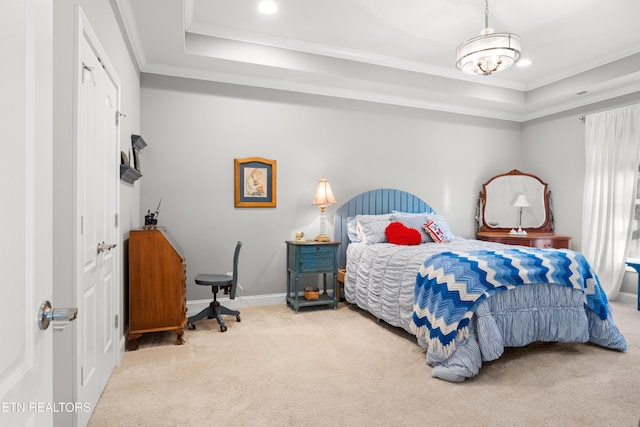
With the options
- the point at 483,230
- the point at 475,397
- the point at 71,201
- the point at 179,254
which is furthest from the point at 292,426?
the point at 483,230

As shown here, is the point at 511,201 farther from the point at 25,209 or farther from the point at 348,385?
the point at 25,209

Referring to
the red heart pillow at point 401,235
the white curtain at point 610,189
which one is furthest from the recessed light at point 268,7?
the white curtain at point 610,189

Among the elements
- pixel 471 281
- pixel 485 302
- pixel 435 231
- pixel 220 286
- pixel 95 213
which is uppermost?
pixel 95 213

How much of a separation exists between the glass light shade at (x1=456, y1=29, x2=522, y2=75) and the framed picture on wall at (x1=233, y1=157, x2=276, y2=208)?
2.31 metres

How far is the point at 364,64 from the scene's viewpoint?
4523 mm

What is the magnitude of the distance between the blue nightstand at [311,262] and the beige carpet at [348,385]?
0.81m

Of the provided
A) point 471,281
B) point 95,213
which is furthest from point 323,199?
point 95,213

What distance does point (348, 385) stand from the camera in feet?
8.11

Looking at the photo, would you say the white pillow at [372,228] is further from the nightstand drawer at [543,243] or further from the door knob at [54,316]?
the door knob at [54,316]

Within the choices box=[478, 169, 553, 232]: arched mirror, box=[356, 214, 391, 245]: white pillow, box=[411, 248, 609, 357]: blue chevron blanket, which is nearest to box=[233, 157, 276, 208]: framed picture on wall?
box=[356, 214, 391, 245]: white pillow

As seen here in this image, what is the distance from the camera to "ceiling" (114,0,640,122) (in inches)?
134

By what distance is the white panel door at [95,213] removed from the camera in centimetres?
186

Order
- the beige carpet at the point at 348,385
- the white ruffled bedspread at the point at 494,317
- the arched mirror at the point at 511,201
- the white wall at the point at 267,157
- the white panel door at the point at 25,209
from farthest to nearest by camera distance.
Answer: the arched mirror at the point at 511,201, the white wall at the point at 267,157, the white ruffled bedspread at the point at 494,317, the beige carpet at the point at 348,385, the white panel door at the point at 25,209

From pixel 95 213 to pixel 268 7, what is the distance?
7.87ft
